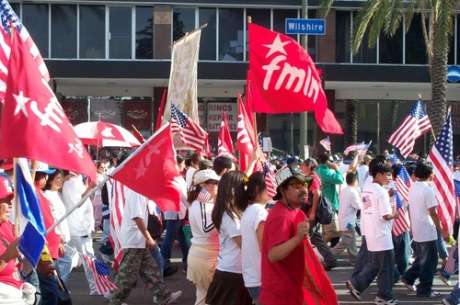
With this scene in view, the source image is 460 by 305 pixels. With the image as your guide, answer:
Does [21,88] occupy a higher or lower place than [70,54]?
lower

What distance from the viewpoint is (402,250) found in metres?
11.3

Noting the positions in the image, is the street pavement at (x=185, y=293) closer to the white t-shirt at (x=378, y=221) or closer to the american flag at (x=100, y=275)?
the american flag at (x=100, y=275)

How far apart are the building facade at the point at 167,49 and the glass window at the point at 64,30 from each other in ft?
0.12

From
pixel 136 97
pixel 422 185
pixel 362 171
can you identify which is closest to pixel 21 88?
pixel 422 185

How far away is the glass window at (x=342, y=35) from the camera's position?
32.5 meters

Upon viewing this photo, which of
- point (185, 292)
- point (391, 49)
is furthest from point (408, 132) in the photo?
point (391, 49)

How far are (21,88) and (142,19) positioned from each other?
2664 cm

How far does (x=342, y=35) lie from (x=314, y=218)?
21566 millimetres

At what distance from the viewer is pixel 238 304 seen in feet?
22.1

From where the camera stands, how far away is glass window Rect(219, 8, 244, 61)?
1247 inches

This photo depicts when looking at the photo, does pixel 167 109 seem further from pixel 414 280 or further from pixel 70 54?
pixel 70 54

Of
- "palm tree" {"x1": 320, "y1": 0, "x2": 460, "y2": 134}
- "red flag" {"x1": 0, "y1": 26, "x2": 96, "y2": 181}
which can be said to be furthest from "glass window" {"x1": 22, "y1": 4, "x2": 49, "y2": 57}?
"red flag" {"x1": 0, "y1": 26, "x2": 96, "y2": 181}

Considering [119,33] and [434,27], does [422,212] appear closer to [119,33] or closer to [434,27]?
[434,27]

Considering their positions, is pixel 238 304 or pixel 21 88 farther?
pixel 238 304
